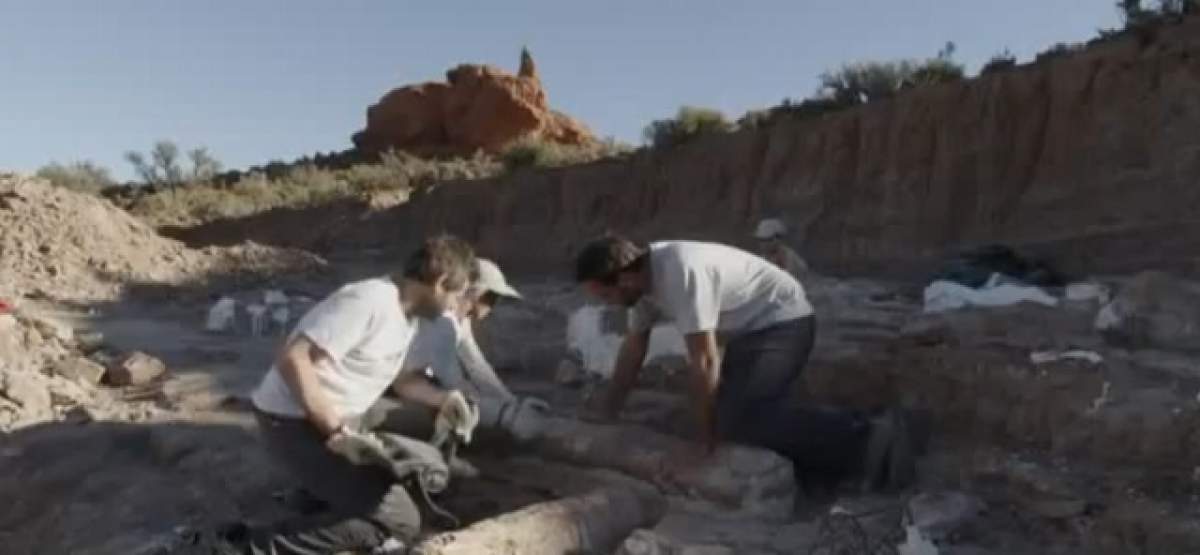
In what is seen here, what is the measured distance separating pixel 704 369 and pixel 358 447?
55.2 inches

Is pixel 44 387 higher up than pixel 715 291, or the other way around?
pixel 715 291

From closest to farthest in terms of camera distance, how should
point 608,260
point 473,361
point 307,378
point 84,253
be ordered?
point 307,378 < point 608,260 < point 473,361 < point 84,253

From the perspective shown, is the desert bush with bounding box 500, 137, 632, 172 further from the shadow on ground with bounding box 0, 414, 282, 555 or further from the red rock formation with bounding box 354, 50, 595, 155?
the shadow on ground with bounding box 0, 414, 282, 555

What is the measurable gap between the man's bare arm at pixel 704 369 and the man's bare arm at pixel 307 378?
1458 mm

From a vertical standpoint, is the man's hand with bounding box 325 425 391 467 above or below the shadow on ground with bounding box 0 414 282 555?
above

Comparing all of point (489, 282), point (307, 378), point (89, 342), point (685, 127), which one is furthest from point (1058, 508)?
point (685, 127)

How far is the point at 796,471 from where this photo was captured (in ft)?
18.1

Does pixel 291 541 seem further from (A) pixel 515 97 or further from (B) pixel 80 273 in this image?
(A) pixel 515 97

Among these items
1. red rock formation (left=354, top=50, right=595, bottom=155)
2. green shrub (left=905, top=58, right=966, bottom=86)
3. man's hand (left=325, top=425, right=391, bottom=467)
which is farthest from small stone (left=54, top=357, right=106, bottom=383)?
red rock formation (left=354, top=50, right=595, bottom=155)

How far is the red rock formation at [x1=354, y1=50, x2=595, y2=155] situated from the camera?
34844 millimetres

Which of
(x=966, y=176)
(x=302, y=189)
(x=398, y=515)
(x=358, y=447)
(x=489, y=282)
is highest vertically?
(x=966, y=176)

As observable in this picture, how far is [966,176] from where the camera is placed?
15016 mm

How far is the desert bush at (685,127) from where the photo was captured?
70.8 ft

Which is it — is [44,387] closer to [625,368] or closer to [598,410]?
[598,410]
